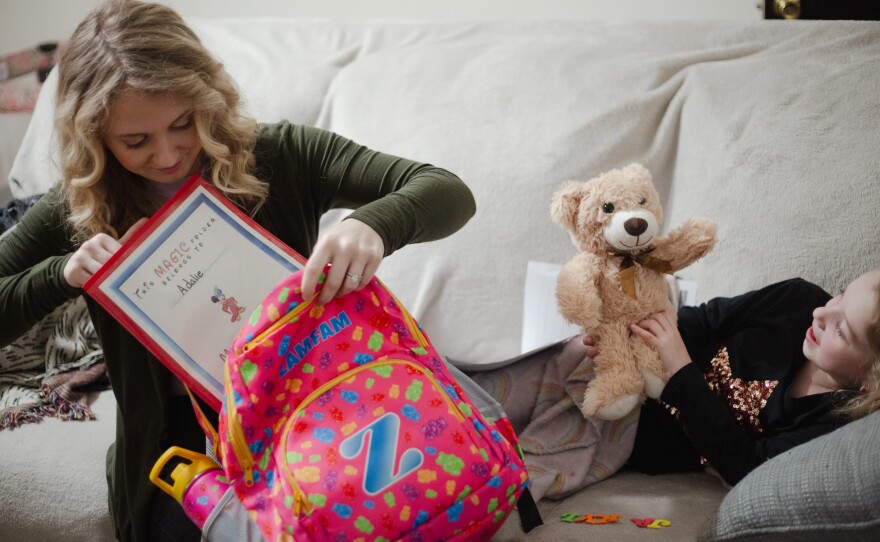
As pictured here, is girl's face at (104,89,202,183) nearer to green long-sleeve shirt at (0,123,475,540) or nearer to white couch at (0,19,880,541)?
green long-sleeve shirt at (0,123,475,540)

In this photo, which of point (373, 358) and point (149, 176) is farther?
point (149, 176)

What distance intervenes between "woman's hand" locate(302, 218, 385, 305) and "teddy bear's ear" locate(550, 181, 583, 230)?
34 cm

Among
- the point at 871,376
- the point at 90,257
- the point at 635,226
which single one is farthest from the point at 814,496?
the point at 90,257

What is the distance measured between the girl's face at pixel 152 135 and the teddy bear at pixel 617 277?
1.67 ft

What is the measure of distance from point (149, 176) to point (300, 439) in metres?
0.43

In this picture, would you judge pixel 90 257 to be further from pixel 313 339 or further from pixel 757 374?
pixel 757 374

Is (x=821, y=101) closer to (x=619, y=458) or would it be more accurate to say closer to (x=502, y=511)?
(x=619, y=458)

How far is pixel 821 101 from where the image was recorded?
4.18ft

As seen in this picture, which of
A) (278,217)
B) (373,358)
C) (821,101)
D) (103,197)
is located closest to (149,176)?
(103,197)

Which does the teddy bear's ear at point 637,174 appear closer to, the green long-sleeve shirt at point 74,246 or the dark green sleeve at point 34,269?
the green long-sleeve shirt at point 74,246

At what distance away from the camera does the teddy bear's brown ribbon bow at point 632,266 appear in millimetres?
1108

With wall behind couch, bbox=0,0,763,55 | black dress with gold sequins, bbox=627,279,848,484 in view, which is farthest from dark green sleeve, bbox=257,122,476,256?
wall behind couch, bbox=0,0,763,55

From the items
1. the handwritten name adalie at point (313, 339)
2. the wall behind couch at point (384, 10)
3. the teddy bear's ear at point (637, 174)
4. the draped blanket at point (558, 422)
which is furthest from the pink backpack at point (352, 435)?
the wall behind couch at point (384, 10)

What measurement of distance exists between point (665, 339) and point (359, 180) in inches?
18.5
